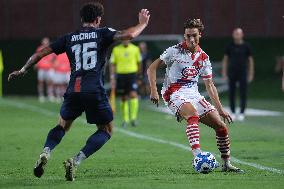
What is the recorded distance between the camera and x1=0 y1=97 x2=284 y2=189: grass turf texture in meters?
10.9

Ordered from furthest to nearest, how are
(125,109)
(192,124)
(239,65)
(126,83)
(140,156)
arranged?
(239,65), (126,83), (125,109), (140,156), (192,124)

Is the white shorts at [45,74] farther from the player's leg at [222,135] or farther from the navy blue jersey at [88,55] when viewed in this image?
the navy blue jersey at [88,55]

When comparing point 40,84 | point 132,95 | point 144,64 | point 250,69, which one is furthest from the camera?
point 144,64

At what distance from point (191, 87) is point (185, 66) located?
0.97 ft

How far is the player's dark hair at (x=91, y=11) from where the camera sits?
11102 millimetres

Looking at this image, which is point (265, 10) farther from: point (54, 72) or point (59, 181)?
point (59, 181)

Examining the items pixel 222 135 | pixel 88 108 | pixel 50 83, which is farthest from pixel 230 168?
pixel 50 83

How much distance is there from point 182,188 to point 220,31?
27.5 meters

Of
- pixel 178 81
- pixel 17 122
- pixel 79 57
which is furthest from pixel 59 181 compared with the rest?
pixel 17 122

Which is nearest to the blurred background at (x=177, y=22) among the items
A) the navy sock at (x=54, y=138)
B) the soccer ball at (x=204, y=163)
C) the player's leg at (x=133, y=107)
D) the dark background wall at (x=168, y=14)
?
the dark background wall at (x=168, y=14)

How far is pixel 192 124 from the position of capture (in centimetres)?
1196

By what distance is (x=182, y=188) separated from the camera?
33.6 ft

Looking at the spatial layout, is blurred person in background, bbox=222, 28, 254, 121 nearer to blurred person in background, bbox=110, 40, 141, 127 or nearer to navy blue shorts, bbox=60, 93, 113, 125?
blurred person in background, bbox=110, 40, 141, 127

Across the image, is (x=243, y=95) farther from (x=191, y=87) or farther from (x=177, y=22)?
(x=177, y=22)
